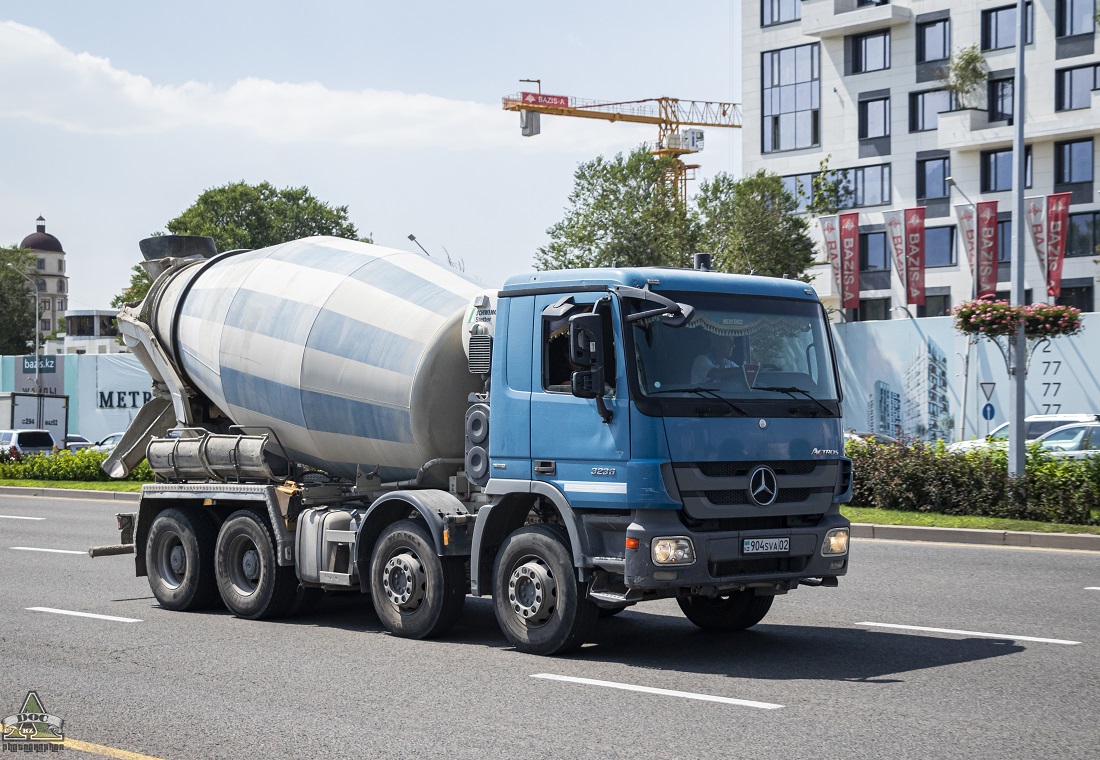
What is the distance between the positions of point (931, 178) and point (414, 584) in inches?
1965

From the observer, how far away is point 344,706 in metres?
7.93

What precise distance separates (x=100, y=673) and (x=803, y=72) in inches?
2146

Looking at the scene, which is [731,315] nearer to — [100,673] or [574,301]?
[574,301]

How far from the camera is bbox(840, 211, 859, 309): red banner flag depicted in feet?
174

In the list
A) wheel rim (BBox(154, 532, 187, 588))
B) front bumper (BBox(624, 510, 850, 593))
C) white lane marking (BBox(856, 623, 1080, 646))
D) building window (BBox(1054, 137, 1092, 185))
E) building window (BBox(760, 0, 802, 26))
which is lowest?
white lane marking (BBox(856, 623, 1080, 646))

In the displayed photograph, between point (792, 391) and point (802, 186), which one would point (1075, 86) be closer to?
point (802, 186)

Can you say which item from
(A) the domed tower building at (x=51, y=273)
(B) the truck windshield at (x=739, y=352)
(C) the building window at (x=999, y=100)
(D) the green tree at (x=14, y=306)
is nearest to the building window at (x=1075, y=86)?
(C) the building window at (x=999, y=100)

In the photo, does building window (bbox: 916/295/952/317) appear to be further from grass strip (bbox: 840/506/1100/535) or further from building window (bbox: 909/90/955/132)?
grass strip (bbox: 840/506/1100/535)

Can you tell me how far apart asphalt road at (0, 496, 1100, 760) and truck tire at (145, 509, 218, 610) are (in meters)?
0.19

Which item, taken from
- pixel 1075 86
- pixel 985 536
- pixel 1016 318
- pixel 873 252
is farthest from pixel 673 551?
pixel 873 252

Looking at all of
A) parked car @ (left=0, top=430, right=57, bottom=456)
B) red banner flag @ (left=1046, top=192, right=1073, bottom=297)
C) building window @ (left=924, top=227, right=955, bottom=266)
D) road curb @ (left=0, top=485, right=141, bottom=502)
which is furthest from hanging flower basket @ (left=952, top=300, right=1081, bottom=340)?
building window @ (left=924, top=227, right=955, bottom=266)

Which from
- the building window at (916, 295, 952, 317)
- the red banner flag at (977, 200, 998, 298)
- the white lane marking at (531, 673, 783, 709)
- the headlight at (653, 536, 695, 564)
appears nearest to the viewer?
the white lane marking at (531, 673, 783, 709)

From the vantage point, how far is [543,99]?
97.1 m

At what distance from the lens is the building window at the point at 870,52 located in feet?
187
